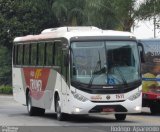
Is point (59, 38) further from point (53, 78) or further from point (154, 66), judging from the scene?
point (154, 66)

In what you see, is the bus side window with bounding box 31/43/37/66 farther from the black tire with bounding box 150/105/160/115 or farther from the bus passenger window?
the black tire with bounding box 150/105/160/115

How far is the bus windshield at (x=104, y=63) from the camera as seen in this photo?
70.5 ft

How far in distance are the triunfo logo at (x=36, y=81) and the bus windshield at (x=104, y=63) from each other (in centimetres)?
406

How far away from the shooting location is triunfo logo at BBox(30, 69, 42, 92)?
2562cm

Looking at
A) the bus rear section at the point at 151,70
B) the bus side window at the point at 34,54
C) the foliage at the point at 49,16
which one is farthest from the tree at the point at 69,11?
the bus rear section at the point at 151,70

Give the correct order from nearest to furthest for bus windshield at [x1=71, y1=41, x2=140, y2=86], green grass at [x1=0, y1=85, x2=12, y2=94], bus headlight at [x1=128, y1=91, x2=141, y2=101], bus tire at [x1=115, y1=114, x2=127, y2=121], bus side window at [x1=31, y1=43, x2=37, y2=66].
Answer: bus windshield at [x1=71, y1=41, x2=140, y2=86]
bus headlight at [x1=128, y1=91, x2=141, y2=101]
bus tire at [x1=115, y1=114, x2=127, y2=121]
bus side window at [x1=31, y1=43, x2=37, y2=66]
green grass at [x1=0, y1=85, x2=12, y2=94]

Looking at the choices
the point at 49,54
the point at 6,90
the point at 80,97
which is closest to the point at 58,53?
the point at 49,54

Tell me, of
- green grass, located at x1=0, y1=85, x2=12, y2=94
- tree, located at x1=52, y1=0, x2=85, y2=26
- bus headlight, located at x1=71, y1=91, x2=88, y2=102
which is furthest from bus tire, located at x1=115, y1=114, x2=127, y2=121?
green grass, located at x1=0, y1=85, x2=12, y2=94

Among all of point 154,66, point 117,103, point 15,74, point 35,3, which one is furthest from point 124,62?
point 35,3

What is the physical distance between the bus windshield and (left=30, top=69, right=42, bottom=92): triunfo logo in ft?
13.3

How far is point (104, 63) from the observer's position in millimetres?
21672

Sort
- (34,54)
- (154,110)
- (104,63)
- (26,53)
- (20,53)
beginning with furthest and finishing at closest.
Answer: (20,53) → (26,53) → (154,110) → (34,54) → (104,63)

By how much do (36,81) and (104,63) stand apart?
200 inches

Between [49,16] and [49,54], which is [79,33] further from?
[49,16]
